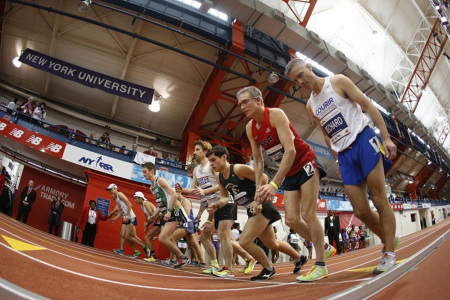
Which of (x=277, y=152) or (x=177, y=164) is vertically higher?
(x=177, y=164)

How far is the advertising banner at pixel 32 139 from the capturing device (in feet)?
31.6

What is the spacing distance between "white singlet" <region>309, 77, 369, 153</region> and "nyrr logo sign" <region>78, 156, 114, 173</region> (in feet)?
30.9

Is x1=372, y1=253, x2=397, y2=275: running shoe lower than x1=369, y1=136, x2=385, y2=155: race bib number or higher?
lower

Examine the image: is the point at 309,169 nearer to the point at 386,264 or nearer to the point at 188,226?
the point at 386,264

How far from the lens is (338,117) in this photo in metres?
2.58

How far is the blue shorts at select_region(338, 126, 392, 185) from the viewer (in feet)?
7.56

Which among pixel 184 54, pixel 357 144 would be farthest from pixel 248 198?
pixel 184 54

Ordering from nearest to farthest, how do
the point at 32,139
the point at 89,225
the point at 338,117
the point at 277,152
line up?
the point at 338,117 < the point at 277,152 < the point at 89,225 < the point at 32,139

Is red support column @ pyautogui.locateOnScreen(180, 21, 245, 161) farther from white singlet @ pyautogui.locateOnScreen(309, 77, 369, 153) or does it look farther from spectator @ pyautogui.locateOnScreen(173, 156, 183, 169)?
white singlet @ pyautogui.locateOnScreen(309, 77, 369, 153)

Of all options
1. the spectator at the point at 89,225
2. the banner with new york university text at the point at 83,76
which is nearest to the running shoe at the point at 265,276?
the spectator at the point at 89,225

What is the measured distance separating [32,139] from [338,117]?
35.9 ft

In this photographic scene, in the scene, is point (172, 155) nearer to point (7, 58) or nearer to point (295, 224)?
point (7, 58)

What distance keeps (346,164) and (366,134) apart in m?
0.32

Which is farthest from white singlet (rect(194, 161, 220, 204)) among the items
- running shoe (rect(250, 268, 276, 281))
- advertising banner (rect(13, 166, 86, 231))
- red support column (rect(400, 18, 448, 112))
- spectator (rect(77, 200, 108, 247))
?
red support column (rect(400, 18, 448, 112))
